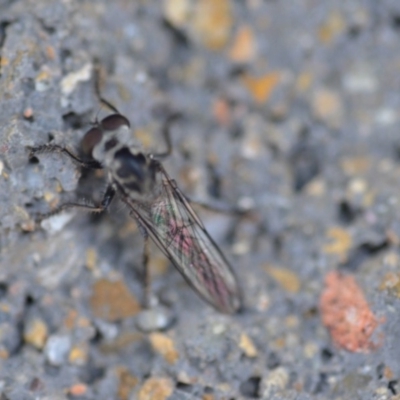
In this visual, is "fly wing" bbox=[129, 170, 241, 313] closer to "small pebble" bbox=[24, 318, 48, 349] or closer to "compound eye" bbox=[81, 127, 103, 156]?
"compound eye" bbox=[81, 127, 103, 156]

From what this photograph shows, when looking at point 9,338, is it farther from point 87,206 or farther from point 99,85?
point 99,85

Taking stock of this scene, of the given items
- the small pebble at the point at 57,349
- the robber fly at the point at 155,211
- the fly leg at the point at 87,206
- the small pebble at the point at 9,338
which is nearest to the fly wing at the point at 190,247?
the robber fly at the point at 155,211

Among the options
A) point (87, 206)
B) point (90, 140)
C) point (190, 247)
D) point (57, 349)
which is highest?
point (90, 140)

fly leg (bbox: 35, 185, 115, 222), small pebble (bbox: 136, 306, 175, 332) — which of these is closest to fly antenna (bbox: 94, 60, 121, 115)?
fly leg (bbox: 35, 185, 115, 222)

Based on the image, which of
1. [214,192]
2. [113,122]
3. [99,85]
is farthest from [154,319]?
[99,85]

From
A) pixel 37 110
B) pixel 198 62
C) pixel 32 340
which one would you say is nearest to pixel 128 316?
pixel 32 340

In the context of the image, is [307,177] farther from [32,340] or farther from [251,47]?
[32,340]

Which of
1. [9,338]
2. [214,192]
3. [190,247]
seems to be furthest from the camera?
[214,192]
